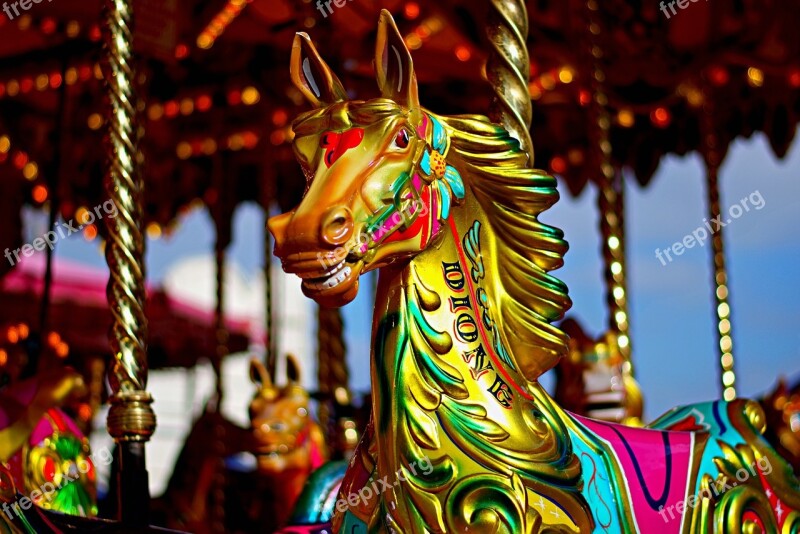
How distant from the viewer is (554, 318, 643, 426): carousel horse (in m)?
3.12

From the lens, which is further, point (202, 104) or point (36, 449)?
point (202, 104)

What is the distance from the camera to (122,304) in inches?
84.9

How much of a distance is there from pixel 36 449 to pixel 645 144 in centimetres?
533

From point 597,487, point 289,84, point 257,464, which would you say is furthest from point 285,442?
point 289,84

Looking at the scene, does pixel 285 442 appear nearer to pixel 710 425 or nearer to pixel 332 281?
pixel 710 425

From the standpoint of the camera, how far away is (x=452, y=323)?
1718 mm

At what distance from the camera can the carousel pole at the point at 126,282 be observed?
2.10 meters

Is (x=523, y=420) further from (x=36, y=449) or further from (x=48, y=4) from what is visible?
(x=48, y=4)

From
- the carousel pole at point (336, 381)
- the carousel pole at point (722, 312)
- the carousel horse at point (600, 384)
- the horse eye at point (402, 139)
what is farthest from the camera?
the carousel pole at point (722, 312)

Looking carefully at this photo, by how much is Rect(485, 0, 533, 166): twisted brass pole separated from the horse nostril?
602mm

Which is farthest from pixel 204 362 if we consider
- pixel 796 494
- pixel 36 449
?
pixel 796 494

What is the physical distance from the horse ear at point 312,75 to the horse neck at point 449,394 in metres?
0.32

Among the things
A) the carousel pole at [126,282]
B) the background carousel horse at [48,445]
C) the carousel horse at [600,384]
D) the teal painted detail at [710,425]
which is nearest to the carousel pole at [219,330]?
the background carousel horse at [48,445]

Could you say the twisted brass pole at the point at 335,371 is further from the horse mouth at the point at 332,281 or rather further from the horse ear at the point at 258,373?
the horse mouth at the point at 332,281
